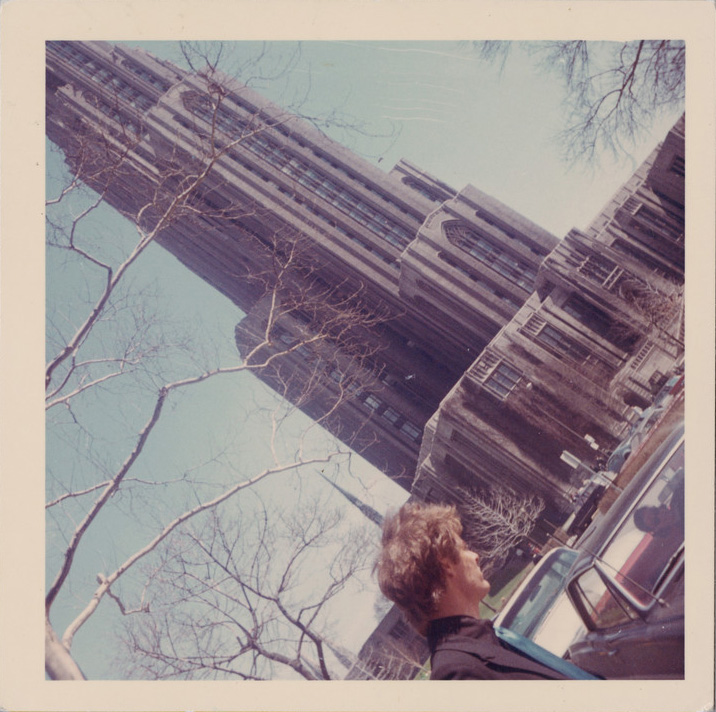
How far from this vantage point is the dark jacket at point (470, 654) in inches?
101

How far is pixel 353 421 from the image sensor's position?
34.0 m

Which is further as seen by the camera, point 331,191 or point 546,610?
point 331,191

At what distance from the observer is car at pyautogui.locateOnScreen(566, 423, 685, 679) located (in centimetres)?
329

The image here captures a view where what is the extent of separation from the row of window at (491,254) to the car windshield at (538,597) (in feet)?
79.7

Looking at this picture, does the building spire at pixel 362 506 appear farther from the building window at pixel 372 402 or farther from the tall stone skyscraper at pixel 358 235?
the building window at pixel 372 402

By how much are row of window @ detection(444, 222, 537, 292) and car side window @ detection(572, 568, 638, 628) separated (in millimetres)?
24868

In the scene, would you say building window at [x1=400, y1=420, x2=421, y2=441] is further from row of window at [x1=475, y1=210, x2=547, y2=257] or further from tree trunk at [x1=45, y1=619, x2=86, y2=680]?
tree trunk at [x1=45, y1=619, x2=86, y2=680]

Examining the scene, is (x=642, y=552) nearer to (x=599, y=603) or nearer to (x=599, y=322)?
(x=599, y=603)

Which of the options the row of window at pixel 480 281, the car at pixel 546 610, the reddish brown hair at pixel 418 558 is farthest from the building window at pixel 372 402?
the reddish brown hair at pixel 418 558

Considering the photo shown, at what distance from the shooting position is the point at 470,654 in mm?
2590

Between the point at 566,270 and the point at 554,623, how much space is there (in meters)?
17.1

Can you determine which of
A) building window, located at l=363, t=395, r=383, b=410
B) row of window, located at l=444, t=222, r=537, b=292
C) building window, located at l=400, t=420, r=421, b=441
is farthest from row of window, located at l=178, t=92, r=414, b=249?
building window, located at l=400, t=420, r=421, b=441

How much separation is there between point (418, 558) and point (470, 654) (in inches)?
24.3

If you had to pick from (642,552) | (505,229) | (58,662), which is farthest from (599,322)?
(58,662)
